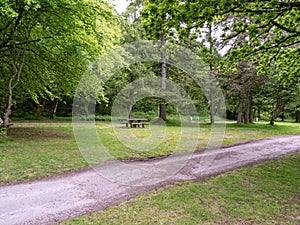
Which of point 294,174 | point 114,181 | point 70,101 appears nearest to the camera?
point 114,181

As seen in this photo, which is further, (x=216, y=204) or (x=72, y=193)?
(x=72, y=193)

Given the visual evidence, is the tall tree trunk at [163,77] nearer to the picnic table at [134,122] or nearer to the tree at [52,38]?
the picnic table at [134,122]

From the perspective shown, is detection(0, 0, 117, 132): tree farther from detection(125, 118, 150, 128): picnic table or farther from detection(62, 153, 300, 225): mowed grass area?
detection(62, 153, 300, 225): mowed grass area

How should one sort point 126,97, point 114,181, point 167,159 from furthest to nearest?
1. point 126,97
2. point 167,159
3. point 114,181

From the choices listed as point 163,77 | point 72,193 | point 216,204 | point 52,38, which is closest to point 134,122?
point 163,77

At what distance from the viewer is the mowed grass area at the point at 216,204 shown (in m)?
3.31

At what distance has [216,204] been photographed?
3.86 m

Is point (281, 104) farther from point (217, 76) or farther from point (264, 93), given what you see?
point (217, 76)

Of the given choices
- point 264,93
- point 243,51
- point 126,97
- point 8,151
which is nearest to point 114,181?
point 8,151

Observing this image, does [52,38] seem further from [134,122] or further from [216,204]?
[134,122]

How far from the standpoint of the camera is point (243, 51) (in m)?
7.63

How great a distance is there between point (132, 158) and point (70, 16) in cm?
558

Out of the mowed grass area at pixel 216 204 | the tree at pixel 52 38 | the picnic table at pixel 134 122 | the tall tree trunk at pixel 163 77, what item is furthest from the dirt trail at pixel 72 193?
the tall tree trunk at pixel 163 77

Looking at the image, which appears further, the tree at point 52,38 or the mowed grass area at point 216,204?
the tree at point 52,38
